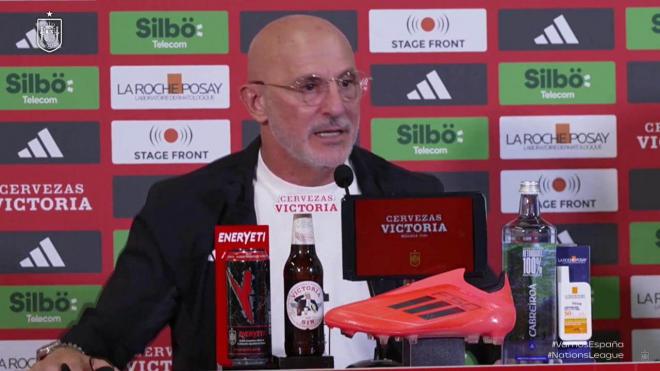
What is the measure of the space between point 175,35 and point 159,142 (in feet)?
1.01

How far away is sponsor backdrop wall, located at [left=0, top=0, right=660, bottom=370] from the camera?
112 inches

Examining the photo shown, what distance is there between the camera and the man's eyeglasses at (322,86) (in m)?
2.66

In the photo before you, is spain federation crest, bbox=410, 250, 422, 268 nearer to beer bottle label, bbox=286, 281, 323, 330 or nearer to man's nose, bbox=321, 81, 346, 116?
beer bottle label, bbox=286, 281, 323, 330

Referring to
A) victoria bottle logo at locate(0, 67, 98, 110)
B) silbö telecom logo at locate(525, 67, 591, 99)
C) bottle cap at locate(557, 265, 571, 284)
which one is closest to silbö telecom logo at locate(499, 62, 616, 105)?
silbö telecom logo at locate(525, 67, 591, 99)

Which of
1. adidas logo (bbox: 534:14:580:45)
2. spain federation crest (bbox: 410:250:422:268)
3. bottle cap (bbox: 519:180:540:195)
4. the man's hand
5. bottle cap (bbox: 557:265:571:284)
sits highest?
adidas logo (bbox: 534:14:580:45)

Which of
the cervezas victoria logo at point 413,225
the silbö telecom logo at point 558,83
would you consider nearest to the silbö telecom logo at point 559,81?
the silbö telecom logo at point 558,83

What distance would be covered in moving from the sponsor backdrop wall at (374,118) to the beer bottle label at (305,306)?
1.01m

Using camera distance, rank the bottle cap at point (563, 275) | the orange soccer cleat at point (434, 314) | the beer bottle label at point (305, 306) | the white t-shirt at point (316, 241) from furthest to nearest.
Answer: the white t-shirt at point (316, 241), the bottle cap at point (563, 275), the beer bottle label at point (305, 306), the orange soccer cleat at point (434, 314)

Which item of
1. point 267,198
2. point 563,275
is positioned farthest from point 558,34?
point 563,275

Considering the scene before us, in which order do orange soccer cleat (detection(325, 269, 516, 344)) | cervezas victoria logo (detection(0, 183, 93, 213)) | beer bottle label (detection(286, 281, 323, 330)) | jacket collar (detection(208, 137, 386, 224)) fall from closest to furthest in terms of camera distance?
orange soccer cleat (detection(325, 269, 516, 344)) → beer bottle label (detection(286, 281, 323, 330)) → jacket collar (detection(208, 137, 386, 224)) → cervezas victoria logo (detection(0, 183, 93, 213))

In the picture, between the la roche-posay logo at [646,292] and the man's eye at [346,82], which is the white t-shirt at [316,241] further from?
the la roche-posay logo at [646,292]

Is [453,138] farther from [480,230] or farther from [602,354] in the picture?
[480,230]

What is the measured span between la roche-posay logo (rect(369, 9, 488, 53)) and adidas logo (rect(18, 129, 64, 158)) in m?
0.96

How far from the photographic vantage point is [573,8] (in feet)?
9.43
